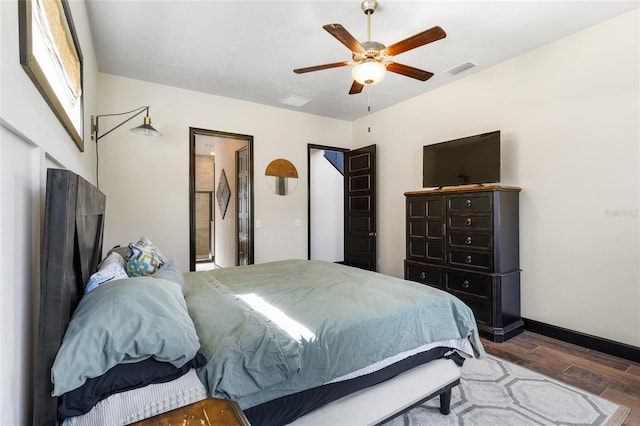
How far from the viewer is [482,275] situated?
10.7 feet

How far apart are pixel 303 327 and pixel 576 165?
3156 millimetres

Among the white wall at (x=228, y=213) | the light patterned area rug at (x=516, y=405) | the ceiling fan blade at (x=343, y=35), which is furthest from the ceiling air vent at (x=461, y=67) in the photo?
the white wall at (x=228, y=213)

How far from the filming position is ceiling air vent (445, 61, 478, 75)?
3.54 meters

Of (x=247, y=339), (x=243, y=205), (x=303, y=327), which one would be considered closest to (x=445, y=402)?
(x=303, y=327)

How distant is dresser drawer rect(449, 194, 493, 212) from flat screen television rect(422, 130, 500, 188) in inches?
11.3

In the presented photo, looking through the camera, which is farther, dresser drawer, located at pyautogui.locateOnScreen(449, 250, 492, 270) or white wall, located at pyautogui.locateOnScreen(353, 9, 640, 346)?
dresser drawer, located at pyautogui.locateOnScreen(449, 250, 492, 270)

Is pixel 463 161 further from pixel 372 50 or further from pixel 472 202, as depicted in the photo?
pixel 372 50

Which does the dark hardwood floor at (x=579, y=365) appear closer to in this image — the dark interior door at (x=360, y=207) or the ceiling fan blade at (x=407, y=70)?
the dark interior door at (x=360, y=207)

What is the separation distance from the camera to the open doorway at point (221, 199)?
4380 millimetres

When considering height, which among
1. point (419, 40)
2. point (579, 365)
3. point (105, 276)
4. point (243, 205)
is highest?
point (419, 40)

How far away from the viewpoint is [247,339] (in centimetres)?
129

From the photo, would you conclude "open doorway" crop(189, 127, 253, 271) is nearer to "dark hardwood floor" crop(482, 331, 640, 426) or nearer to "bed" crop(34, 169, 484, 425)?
"bed" crop(34, 169, 484, 425)

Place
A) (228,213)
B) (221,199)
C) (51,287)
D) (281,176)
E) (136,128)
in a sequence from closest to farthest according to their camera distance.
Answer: (51,287) → (136,128) → (281,176) → (228,213) → (221,199)

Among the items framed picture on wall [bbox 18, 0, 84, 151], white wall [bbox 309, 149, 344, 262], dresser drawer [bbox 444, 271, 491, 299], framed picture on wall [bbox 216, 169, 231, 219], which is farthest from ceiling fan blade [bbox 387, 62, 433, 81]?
framed picture on wall [bbox 216, 169, 231, 219]
